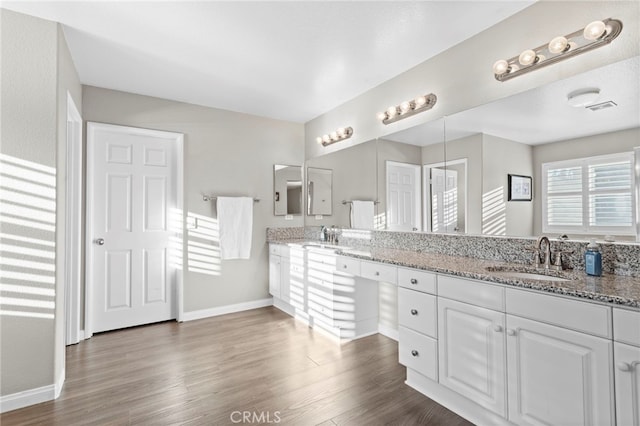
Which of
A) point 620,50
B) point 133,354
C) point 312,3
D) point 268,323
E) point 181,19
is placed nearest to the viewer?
point 620,50

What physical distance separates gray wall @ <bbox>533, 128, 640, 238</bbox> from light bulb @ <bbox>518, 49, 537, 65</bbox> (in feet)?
1.67

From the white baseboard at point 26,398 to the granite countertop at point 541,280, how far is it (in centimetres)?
228

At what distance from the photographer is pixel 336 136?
364 cm

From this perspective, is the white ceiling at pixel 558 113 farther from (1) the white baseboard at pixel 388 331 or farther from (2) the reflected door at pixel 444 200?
(1) the white baseboard at pixel 388 331

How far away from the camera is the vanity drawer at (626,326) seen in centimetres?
113

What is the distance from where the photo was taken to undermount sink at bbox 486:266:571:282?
165cm

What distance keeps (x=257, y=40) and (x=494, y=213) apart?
82.4 inches

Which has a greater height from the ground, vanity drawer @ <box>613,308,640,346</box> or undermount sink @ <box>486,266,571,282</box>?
undermount sink @ <box>486,266,571,282</box>

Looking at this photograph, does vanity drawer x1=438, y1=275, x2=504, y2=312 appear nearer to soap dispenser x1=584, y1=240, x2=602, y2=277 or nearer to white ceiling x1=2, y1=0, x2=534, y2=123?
soap dispenser x1=584, y1=240, x2=602, y2=277

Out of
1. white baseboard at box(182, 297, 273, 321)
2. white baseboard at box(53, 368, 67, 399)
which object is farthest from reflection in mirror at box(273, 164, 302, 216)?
white baseboard at box(53, 368, 67, 399)

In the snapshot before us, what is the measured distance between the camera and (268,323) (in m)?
3.34

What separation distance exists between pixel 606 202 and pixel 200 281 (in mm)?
3558

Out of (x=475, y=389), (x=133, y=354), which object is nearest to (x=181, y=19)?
(x=133, y=354)

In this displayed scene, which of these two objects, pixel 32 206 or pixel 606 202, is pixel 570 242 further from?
pixel 32 206
